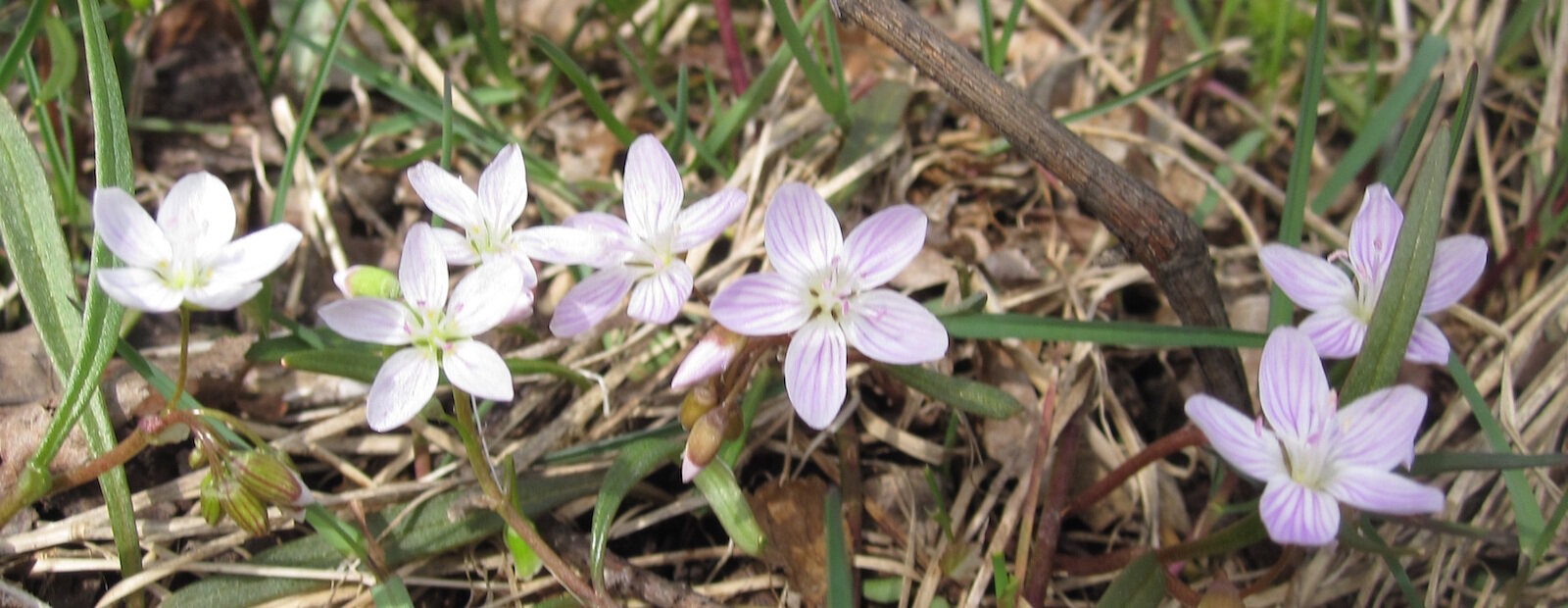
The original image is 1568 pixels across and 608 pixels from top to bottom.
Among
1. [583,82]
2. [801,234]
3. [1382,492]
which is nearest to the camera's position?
[1382,492]

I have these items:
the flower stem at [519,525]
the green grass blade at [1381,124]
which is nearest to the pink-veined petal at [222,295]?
the flower stem at [519,525]

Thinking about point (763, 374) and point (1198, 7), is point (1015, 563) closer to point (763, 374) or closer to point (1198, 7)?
point (763, 374)

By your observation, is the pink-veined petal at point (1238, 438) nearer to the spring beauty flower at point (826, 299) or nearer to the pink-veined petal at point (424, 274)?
the spring beauty flower at point (826, 299)

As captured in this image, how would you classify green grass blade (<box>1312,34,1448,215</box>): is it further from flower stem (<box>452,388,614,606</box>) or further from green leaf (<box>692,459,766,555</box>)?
flower stem (<box>452,388,614,606</box>)

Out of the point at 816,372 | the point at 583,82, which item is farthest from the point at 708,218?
the point at 583,82

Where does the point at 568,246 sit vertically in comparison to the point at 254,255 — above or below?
above

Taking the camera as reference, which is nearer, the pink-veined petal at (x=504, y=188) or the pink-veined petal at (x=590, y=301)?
the pink-veined petal at (x=590, y=301)

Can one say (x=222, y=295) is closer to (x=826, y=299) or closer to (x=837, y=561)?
(x=826, y=299)
